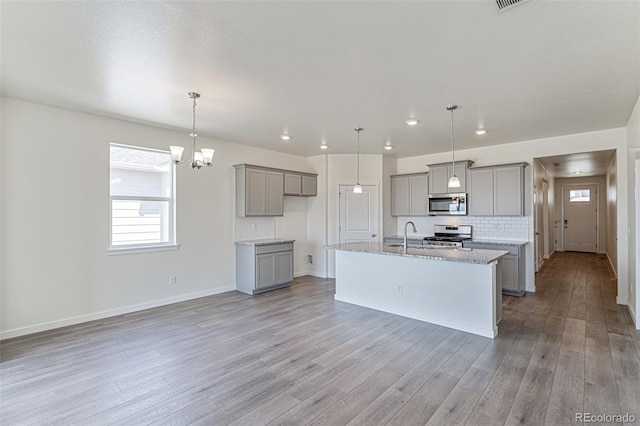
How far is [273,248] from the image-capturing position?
5.65 meters

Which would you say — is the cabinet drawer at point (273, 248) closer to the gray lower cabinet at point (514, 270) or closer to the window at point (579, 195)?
the gray lower cabinet at point (514, 270)

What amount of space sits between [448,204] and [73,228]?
6.07 m

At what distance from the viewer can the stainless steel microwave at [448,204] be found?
6.04m

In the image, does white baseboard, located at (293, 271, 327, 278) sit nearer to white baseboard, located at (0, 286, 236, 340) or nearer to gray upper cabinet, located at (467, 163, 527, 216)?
white baseboard, located at (0, 286, 236, 340)

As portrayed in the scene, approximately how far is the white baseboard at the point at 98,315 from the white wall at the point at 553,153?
16.8 feet

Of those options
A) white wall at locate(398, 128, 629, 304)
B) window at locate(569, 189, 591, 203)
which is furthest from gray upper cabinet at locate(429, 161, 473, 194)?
window at locate(569, 189, 591, 203)

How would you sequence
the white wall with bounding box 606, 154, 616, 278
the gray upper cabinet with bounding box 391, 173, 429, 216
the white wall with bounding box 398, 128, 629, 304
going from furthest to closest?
the gray upper cabinet with bounding box 391, 173, 429, 216, the white wall with bounding box 606, 154, 616, 278, the white wall with bounding box 398, 128, 629, 304

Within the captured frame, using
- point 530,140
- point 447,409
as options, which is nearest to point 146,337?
point 447,409

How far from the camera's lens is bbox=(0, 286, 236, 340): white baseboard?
361cm

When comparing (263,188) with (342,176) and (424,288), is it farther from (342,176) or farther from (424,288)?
(424,288)

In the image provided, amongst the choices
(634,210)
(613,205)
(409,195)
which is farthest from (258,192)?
(613,205)

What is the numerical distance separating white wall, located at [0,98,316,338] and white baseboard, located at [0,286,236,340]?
12 millimetres

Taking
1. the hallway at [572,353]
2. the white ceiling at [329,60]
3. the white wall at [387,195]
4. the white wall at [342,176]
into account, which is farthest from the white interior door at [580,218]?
the white wall at [342,176]

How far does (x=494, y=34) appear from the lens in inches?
88.7
